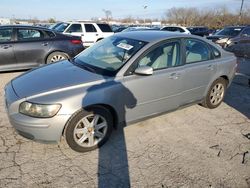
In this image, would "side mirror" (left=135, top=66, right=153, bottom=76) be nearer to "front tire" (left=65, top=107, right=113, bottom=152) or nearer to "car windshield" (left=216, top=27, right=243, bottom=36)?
"front tire" (left=65, top=107, right=113, bottom=152)

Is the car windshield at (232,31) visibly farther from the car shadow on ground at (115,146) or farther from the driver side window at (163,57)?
the car shadow on ground at (115,146)

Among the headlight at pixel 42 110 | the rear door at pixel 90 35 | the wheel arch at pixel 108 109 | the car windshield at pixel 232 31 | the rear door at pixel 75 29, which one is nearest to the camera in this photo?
the headlight at pixel 42 110

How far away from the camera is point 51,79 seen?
3457 mm

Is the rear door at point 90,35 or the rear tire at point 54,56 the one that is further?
the rear door at point 90,35

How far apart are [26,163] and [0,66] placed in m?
4.71

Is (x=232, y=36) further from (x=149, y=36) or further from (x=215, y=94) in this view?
(x=149, y=36)

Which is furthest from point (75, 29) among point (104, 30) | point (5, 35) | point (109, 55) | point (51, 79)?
point (51, 79)

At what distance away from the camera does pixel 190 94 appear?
171 inches

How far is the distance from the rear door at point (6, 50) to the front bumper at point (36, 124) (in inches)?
168

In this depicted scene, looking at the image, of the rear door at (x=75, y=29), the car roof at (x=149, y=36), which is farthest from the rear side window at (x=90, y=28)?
the car roof at (x=149, y=36)

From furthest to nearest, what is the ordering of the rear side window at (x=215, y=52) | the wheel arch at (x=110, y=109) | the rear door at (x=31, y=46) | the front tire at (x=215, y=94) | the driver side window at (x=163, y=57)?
the rear door at (x=31, y=46) → the front tire at (x=215, y=94) → the rear side window at (x=215, y=52) → the driver side window at (x=163, y=57) → the wheel arch at (x=110, y=109)

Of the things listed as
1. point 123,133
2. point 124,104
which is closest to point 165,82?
point 124,104

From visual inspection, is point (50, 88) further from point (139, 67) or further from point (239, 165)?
point (239, 165)

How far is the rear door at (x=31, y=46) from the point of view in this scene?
700 centimetres
